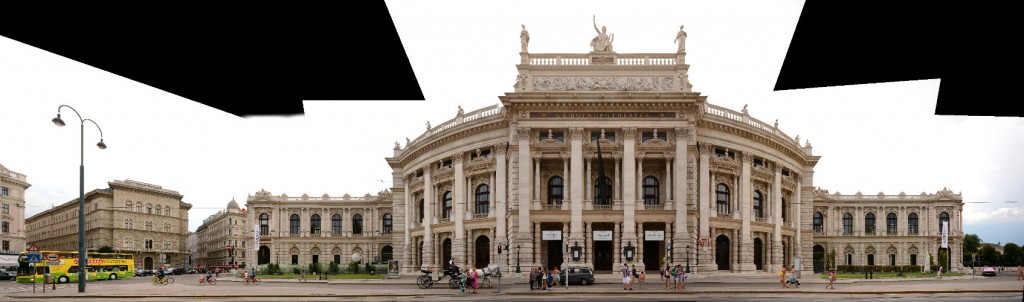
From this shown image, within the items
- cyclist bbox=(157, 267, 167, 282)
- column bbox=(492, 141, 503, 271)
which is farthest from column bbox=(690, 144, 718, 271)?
cyclist bbox=(157, 267, 167, 282)

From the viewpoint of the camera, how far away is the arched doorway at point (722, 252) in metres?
67.2

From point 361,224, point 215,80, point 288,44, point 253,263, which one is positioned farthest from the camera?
point 361,224

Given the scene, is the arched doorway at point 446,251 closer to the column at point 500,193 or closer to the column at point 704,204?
the column at point 500,193

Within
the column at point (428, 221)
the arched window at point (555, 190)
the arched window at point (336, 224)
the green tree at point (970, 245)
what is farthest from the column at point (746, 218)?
the green tree at point (970, 245)

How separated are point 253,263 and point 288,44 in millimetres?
101404

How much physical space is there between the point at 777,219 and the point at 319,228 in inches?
2239

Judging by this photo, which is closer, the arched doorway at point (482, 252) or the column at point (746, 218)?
the column at point (746, 218)

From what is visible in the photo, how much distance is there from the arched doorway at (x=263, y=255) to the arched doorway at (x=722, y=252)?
198ft

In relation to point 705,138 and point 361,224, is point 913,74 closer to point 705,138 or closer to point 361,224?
point 705,138

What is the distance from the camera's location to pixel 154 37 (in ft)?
8.48

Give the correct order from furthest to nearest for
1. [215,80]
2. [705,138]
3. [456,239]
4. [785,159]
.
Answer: [785,159], [456,239], [705,138], [215,80]

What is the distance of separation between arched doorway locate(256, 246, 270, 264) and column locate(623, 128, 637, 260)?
58991 millimetres

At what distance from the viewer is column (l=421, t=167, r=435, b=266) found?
77.2m

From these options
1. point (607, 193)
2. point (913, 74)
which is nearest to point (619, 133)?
point (607, 193)
